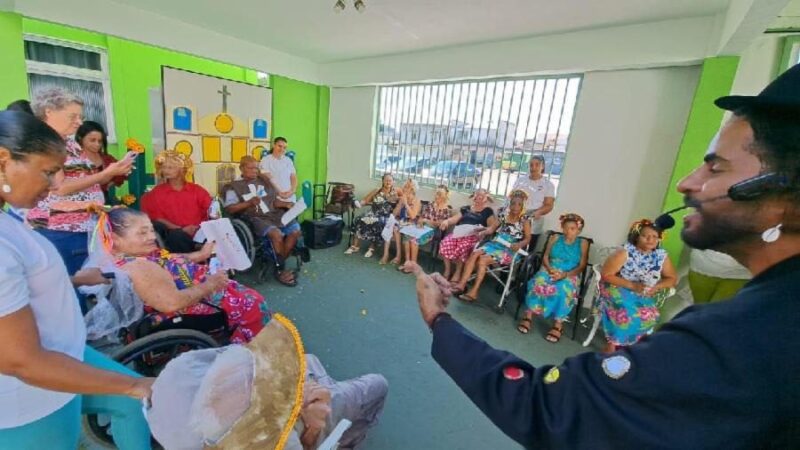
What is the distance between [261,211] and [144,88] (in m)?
2.93

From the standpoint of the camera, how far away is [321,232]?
4426mm

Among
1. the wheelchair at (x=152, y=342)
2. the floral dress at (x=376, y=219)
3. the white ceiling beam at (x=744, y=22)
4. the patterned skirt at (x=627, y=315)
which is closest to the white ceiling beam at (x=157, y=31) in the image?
the floral dress at (x=376, y=219)

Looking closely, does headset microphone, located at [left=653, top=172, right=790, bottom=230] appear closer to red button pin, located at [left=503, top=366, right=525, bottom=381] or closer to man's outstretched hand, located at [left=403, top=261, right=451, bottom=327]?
red button pin, located at [left=503, top=366, right=525, bottom=381]

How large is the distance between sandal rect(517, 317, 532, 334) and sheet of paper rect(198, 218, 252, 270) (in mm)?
2273

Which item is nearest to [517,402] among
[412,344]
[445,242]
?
[412,344]

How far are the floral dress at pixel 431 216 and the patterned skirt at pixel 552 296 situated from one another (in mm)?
1459

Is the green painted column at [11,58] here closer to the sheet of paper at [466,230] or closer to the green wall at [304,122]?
the green wall at [304,122]

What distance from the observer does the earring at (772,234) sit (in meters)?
0.51

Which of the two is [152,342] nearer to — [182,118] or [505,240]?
[505,240]

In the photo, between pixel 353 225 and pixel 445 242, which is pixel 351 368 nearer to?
pixel 445 242

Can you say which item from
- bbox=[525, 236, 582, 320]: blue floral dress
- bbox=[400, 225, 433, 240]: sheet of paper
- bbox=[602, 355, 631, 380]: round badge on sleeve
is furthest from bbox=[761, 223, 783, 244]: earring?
bbox=[400, 225, 433, 240]: sheet of paper

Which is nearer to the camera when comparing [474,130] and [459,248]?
[459,248]

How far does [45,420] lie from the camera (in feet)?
2.57

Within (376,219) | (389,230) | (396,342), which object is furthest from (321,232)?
(396,342)
